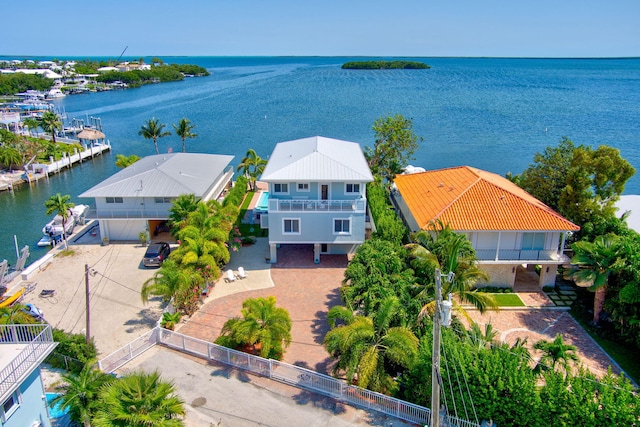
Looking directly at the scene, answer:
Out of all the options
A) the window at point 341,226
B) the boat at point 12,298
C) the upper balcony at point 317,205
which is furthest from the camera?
the window at point 341,226

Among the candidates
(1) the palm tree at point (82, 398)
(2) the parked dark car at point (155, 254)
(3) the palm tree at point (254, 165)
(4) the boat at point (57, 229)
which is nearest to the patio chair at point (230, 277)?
(2) the parked dark car at point (155, 254)

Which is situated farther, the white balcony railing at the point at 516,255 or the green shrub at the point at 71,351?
the white balcony railing at the point at 516,255

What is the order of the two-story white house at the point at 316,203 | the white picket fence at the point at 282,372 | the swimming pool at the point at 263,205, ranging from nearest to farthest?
the white picket fence at the point at 282,372, the two-story white house at the point at 316,203, the swimming pool at the point at 263,205

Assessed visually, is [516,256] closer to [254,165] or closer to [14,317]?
[14,317]

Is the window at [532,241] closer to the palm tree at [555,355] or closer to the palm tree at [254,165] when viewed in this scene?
the palm tree at [555,355]

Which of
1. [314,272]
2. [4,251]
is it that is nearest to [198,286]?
[314,272]

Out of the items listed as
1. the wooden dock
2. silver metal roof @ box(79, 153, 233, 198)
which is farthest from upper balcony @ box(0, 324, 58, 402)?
the wooden dock

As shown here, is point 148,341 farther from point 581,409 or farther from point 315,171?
point 581,409

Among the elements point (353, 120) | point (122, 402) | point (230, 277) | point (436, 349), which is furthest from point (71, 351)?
point (353, 120)
